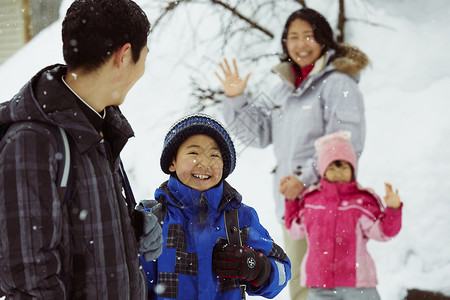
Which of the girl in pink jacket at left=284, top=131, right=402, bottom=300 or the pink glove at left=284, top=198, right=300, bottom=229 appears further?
the pink glove at left=284, top=198, right=300, bottom=229

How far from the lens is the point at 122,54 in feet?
4.70

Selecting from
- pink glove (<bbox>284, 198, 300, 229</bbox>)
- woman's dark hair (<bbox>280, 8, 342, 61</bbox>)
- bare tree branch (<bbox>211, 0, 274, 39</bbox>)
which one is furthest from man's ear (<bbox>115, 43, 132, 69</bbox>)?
bare tree branch (<bbox>211, 0, 274, 39</bbox>)

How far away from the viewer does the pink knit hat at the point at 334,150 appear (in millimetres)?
3082

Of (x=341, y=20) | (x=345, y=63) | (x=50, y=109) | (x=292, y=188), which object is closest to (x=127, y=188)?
(x=50, y=109)

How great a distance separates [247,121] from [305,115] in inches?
17.0

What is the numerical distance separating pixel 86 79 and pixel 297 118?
216 centimetres

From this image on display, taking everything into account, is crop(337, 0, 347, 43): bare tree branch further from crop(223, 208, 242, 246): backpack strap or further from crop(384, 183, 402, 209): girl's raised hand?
crop(223, 208, 242, 246): backpack strap

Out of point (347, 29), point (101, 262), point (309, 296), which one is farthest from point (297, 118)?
point (101, 262)

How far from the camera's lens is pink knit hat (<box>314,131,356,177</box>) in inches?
121

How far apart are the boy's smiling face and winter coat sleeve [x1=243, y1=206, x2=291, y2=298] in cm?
18

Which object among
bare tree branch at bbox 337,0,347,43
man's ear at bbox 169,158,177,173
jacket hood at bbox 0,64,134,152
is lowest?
man's ear at bbox 169,158,177,173

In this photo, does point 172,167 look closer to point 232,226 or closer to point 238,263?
point 232,226

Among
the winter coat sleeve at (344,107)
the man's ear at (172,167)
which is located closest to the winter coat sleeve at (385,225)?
the winter coat sleeve at (344,107)

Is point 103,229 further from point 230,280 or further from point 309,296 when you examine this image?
point 309,296
